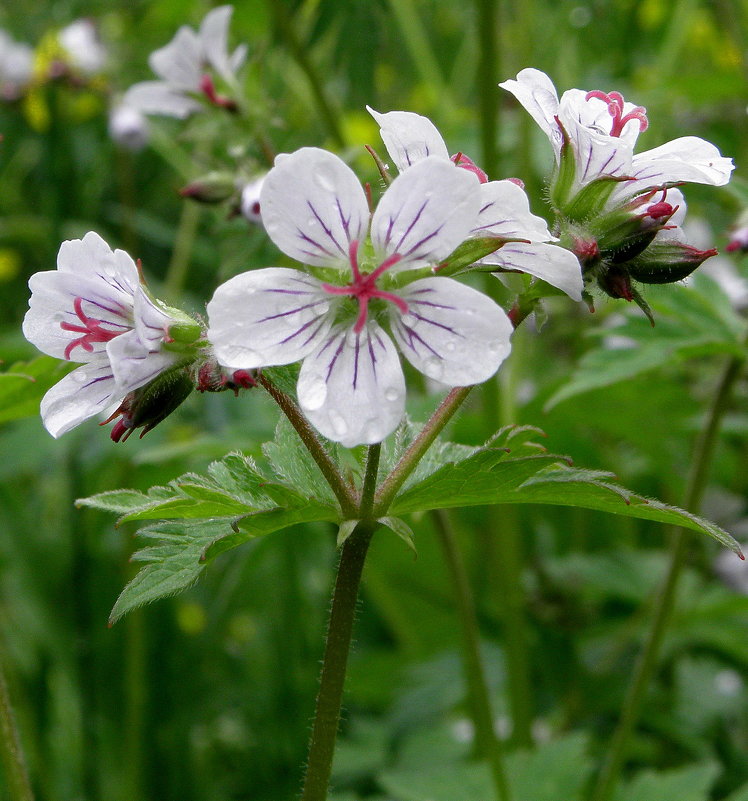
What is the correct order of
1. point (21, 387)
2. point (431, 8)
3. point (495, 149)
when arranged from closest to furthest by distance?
1. point (21, 387)
2. point (495, 149)
3. point (431, 8)

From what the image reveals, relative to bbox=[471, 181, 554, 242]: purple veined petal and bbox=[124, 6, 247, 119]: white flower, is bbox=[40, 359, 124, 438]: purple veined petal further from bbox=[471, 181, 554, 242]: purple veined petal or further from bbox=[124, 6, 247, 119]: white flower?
bbox=[124, 6, 247, 119]: white flower

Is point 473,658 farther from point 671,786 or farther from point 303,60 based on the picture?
point 303,60

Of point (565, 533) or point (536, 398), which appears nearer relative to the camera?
point (536, 398)

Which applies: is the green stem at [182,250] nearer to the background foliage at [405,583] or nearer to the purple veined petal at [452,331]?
the background foliage at [405,583]

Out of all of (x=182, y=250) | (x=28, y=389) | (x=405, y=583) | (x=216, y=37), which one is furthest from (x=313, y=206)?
(x=405, y=583)

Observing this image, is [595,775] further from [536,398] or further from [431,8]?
[431,8]

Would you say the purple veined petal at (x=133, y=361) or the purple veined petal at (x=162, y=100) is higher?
the purple veined petal at (x=133, y=361)

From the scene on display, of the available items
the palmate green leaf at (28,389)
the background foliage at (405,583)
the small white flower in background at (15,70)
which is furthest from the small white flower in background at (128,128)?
the palmate green leaf at (28,389)

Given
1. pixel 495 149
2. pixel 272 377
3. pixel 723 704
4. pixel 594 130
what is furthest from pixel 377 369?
pixel 723 704
